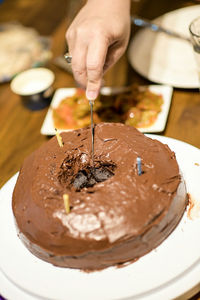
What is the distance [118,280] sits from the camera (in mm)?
1321

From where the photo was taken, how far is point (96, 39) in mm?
1735

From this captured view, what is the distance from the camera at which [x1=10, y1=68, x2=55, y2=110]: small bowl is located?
101 inches

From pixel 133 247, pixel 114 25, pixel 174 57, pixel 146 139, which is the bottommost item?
pixel 174 57

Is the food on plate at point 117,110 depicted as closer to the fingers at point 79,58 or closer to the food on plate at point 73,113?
the food on plate at point 73,113

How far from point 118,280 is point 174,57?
6.01 ft

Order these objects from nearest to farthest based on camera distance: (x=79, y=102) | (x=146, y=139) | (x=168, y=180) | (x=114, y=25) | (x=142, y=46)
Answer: (x=168, y=180) < (x=146, y=139) < (x=114, y=25) < (x=79, y=102) < (x=142, y=46)

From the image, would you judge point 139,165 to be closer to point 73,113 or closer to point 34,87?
point 73,113

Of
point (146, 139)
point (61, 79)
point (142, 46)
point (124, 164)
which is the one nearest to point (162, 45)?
point (142, 46)

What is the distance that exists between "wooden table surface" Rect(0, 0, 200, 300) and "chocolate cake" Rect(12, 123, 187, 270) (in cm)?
36

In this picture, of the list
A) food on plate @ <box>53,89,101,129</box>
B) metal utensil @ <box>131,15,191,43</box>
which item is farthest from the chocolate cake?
metal utensil @ <box>131,15,191,43</box>

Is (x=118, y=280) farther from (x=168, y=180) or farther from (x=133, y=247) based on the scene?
(x=168, y=180)

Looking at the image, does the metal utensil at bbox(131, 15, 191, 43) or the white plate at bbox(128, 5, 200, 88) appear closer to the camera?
the white plate at bbox(128, 5, 200, 88)

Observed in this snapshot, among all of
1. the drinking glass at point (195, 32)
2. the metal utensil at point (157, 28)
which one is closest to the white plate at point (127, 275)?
the drinking glass at point (195, 32)

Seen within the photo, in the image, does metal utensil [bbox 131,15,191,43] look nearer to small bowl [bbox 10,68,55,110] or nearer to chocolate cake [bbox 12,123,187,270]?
small bowl [bbox 10,68,55,110]
